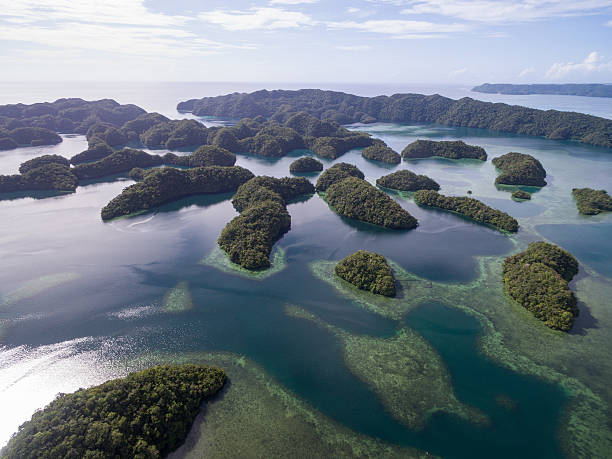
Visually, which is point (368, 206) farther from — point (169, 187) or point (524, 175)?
point (524, 175)

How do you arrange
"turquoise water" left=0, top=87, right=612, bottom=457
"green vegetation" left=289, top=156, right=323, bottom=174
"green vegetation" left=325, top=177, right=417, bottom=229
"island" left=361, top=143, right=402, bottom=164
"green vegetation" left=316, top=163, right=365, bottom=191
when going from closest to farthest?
"turquoise water" left=0, top=87, right=612, bottom=457 → "green vegetation" left=325, top=177, right=417, bottom=229 → "green vegetation" left=316, top=163, right=365, bottom=191 → "green vegetation" left=289, top=156, right=323, bottom=174 → "island" left=361, top=143, right=402, bottom=164

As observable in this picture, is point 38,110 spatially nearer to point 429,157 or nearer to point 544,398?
point 429,157

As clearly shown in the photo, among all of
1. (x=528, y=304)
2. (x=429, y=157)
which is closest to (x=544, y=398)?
(x=528, y=304)

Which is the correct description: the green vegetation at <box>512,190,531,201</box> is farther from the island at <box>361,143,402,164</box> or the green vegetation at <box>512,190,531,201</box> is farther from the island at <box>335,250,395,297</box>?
the island at <box>335,250,395,297</box>

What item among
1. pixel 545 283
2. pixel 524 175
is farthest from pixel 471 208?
pixel 524 175

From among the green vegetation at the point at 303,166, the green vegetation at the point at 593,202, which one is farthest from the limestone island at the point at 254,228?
the green vegetation at the point at 593,202

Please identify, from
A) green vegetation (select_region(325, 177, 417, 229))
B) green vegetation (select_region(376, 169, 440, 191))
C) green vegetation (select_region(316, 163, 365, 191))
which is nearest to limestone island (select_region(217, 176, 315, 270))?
green vegetation (select_region(325, 177, 417, 229))

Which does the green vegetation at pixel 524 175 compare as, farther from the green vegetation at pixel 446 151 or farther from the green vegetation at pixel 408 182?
the green vegetation at pixel 446 151
